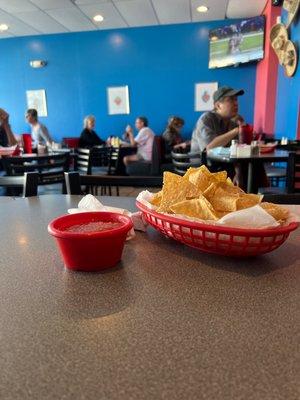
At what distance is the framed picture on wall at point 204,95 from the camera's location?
649 cm

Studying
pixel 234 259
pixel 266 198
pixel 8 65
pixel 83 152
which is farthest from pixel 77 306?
pixel 8 65

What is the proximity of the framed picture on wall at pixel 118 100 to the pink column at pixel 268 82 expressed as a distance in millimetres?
2655

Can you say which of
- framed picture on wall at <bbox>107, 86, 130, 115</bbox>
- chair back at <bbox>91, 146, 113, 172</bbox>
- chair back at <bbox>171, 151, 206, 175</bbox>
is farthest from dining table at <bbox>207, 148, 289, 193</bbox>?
framed picture on wall at <bbox>107, 86, 130, 115</bbox>

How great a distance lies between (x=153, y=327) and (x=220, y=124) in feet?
9.26

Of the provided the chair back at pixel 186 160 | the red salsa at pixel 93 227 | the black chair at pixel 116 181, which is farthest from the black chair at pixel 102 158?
the red salsa at pixel 93 227

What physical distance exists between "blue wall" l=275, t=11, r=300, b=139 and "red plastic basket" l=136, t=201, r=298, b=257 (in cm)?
374

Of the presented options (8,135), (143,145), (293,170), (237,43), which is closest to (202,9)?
(237,43)

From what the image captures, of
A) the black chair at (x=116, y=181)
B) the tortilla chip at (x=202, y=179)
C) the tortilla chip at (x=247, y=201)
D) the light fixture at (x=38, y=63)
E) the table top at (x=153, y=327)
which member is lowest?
the table top at (x=153, y=327)

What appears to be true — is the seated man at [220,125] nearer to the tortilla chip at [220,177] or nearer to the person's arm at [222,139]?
the person's arm at [222,139]

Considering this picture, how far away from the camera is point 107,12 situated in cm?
555

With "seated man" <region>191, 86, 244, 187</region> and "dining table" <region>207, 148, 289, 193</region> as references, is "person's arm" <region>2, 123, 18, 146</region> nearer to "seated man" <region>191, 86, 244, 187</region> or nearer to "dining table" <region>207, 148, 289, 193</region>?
"seated man" <region>191, 86, 244, 187</region>

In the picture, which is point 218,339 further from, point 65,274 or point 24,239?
point 24,239

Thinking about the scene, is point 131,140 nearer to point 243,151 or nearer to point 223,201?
point 243,151

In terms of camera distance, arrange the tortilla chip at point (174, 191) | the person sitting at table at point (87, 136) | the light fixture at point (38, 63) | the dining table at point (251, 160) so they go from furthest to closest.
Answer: the light fixture at point (38, 63), the person sitting at table at point (87, 136), the dining table at point (251, 160), the tortilla chip at point (174, 191)
